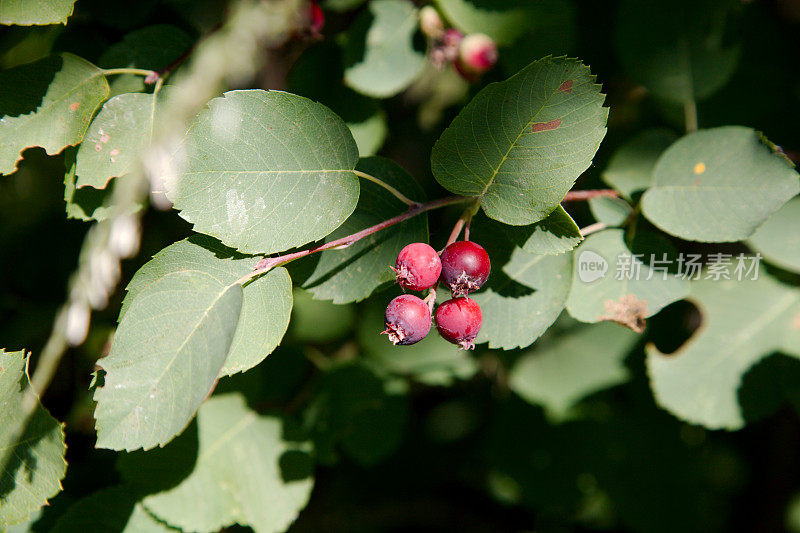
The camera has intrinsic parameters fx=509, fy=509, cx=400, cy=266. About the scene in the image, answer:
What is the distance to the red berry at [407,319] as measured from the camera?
0.79 meters

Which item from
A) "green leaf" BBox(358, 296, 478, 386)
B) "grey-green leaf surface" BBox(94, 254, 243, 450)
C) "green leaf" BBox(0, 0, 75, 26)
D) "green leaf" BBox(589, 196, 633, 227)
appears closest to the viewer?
"grey-green leaf surface" BBox(94, 254, 243, 450)

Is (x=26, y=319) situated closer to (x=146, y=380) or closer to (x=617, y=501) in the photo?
(x=146, y=380)

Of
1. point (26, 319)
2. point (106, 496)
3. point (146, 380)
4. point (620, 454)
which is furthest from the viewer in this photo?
point (620, 454)

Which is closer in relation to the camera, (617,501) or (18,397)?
(18,397)

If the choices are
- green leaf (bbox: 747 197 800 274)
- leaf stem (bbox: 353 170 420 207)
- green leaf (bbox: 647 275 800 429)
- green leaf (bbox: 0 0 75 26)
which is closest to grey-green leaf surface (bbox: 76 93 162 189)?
green leaf (bbox: 0 0 75 26)

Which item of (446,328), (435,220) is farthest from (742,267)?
(446,328)

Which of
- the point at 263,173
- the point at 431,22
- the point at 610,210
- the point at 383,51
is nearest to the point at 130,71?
the point at 263,173

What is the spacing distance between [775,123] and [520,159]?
1.21 meters

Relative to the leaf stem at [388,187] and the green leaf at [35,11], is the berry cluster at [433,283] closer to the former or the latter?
the leaf stem at [388,187]

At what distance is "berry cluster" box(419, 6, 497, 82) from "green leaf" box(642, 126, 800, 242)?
54cm

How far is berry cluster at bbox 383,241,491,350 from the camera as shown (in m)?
0.79

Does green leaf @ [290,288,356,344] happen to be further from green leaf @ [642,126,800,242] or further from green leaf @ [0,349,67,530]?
green leaf @ [642,126,800,242]

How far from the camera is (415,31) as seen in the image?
1.38 meters

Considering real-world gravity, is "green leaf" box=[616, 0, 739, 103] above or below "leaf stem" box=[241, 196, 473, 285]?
above
